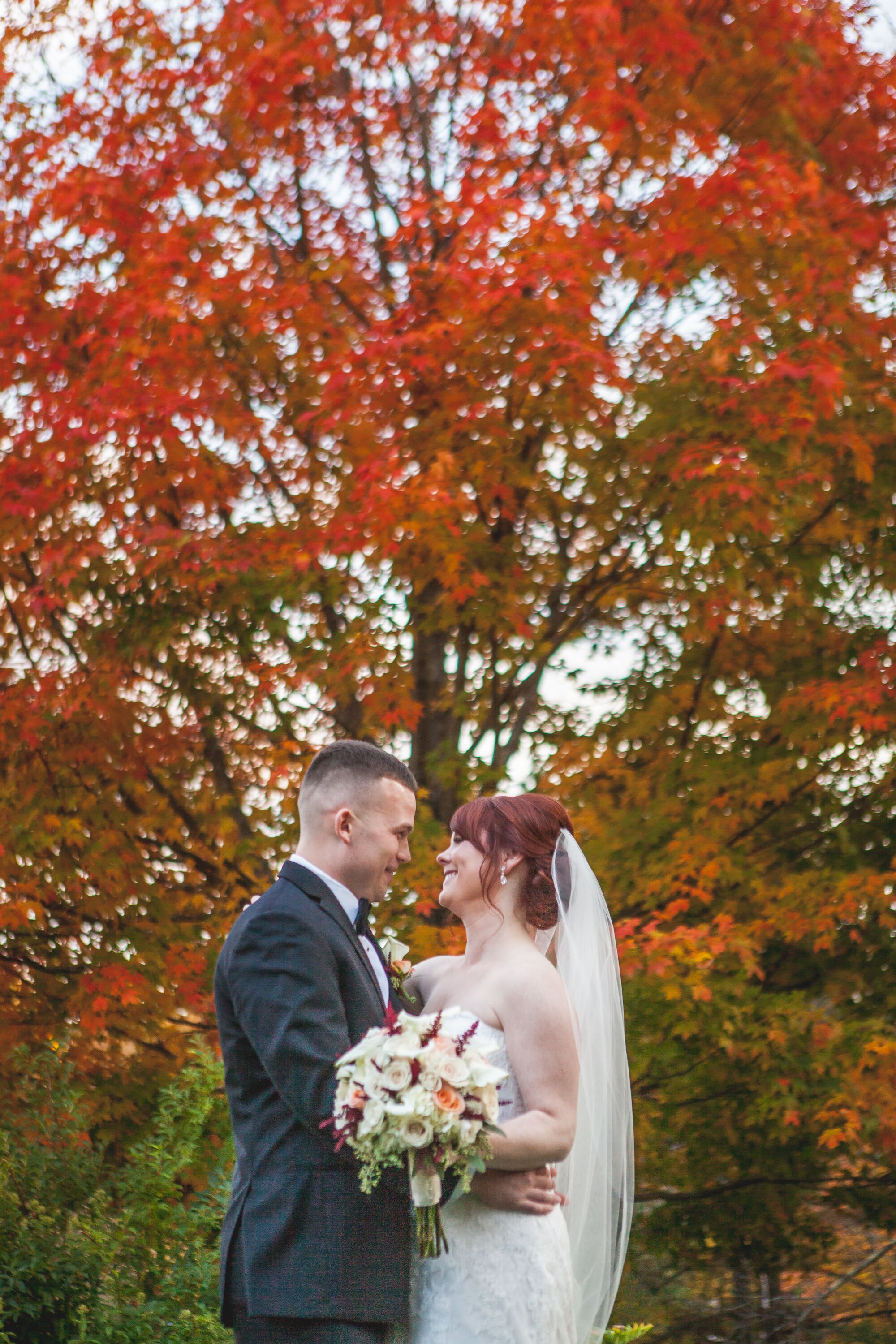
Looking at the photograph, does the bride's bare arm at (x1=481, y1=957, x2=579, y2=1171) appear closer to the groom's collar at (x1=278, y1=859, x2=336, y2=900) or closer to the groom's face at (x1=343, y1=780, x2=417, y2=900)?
the groom's face at (x1=343, y1=780, x2=417, y2=900)

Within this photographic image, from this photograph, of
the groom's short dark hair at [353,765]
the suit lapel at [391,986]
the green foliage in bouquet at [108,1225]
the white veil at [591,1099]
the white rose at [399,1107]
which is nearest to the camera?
Result: the white rose at [399,1107]

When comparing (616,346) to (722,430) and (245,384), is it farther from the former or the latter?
(245,384)

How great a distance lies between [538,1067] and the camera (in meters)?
3.16

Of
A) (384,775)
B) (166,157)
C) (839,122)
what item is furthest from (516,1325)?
(839,122)

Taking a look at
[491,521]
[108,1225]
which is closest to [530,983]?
[108,1225]

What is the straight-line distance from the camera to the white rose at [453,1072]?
8.88 feet

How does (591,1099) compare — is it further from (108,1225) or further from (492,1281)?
(108,1225)

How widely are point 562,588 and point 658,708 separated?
0.83m

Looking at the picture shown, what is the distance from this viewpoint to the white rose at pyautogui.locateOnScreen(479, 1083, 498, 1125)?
275 centimetres

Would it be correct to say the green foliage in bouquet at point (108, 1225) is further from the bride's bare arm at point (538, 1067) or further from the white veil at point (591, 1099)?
the bride's bare arm at point (538, 1067)

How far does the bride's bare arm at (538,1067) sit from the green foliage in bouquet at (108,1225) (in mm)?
1828

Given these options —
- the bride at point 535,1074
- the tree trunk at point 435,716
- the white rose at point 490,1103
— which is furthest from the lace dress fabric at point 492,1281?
the tree trunk at point 435,716

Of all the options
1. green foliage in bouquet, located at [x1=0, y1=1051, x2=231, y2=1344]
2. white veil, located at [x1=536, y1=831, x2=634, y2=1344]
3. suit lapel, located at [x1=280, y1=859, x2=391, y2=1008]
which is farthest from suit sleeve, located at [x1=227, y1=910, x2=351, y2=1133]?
green foliage in bouquet, located at [x1=0, y1=1051, x2=231, y2=1344]

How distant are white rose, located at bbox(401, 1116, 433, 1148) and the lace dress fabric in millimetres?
419
